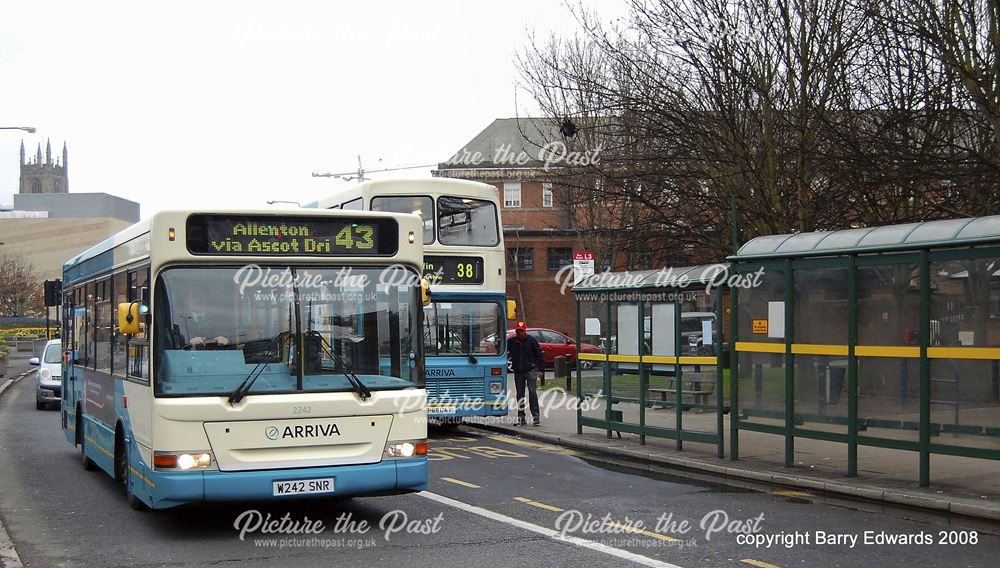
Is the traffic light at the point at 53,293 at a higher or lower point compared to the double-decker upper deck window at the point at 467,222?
lower

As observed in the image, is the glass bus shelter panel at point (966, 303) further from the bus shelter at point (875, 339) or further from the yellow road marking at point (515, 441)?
the yellow road marking at point (515, 441)

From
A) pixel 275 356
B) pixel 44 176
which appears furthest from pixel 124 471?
pixel 44 176

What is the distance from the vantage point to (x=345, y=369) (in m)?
9.45

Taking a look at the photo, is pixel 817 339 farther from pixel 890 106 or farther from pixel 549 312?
pixel 549 312

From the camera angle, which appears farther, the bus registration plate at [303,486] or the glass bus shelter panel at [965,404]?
the glass bus shelter panel at [965,404]

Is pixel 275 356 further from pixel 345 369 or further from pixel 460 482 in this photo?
pixel 460 482

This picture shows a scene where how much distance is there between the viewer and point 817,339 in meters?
12.8

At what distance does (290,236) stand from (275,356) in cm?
107

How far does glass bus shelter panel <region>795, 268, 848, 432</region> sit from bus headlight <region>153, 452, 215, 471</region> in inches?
281

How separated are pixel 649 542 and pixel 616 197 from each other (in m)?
15.3

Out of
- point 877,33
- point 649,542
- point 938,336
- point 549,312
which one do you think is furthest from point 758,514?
point 549,312

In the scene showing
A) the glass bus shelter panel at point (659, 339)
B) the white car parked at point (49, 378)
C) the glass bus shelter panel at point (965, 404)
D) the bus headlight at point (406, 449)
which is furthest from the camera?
the white car parked at point (49, 378)

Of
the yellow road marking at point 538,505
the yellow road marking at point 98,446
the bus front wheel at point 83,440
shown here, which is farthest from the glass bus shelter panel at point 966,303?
the bus front wheel at point 83,440

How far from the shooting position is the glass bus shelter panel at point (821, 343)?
40.7 feet
